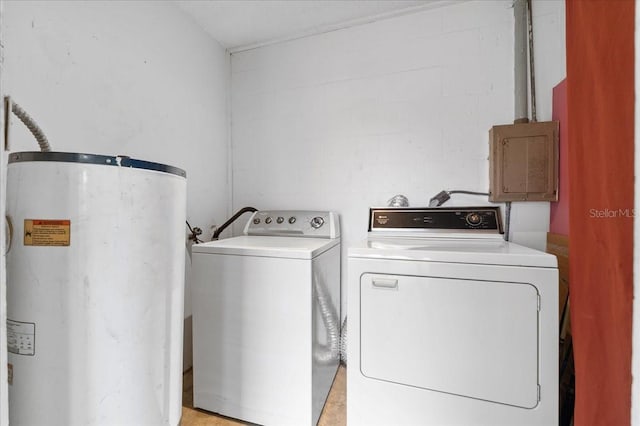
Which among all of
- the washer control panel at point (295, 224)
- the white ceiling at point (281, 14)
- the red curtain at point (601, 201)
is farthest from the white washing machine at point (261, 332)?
the white ceiling at point (281, 14)

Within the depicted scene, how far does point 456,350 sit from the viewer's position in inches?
43.9

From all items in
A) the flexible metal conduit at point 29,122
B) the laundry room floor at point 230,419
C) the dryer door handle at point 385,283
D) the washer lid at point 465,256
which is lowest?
the laundry room floor at point 230,419

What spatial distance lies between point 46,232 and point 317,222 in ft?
4.59

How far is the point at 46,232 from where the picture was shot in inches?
30.0

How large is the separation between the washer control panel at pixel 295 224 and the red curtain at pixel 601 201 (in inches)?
49.3

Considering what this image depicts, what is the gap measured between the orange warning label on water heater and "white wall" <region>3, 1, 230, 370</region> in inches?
A: 26.1

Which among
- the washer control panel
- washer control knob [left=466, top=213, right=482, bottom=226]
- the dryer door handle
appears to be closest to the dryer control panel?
washer control knob [left=466, top=213, right=482, bottom=226]

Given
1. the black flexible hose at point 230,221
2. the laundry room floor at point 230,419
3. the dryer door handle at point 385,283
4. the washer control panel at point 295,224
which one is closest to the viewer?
the dryer door handle at point 385,283

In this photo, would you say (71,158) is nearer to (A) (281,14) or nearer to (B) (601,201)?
(B) (601,201)

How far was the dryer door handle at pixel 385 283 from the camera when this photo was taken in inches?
46.9

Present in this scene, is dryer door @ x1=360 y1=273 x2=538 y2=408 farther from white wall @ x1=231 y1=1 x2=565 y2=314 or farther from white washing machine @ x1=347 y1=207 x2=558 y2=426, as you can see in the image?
white wall @ x1=231 y1=1 x2=565 y2=314

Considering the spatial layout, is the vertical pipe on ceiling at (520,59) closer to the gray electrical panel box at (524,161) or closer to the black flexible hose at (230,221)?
the gray electrical panel box at (524,161)

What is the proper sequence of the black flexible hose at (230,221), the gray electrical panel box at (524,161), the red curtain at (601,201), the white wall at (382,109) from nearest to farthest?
the red curtain at (601,201) → the gray electrical panel box at (524,161) → the white wall at (382,109) → the black flexible hose at (230,221)

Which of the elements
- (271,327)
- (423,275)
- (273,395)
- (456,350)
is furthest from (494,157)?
(273,395)
